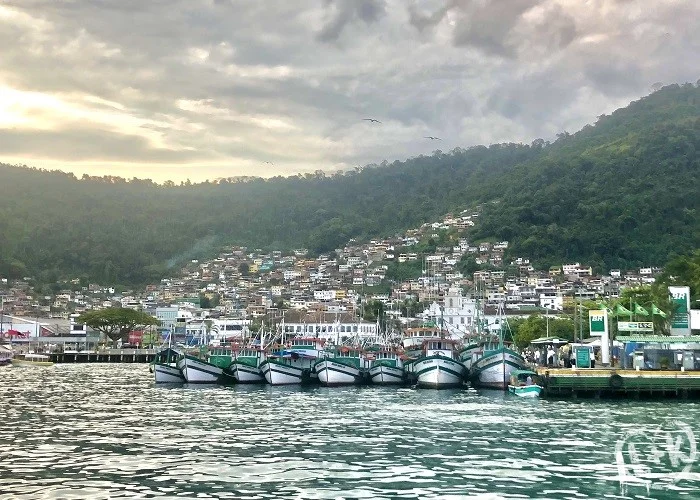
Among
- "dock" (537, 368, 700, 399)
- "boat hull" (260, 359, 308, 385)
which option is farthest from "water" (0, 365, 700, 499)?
"boat hull" (260, 359, 308, 385)

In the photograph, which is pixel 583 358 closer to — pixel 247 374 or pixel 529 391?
pixel 529 391

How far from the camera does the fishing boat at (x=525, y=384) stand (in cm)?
4809

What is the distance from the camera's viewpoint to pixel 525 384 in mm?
50844

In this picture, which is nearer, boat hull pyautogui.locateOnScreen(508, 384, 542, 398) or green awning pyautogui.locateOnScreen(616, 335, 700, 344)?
boat hull pyautogui.locateOnScreen(508, 384, 542, 398)

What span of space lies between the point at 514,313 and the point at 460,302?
8.43 metres

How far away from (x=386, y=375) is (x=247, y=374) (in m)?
10.3

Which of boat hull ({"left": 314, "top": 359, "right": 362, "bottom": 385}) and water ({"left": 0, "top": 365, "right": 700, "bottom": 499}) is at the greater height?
boat hull ({"left": 314, "top": 359, "right": 362, "bottom": 385})

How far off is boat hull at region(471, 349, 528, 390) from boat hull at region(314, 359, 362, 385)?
9.35 m

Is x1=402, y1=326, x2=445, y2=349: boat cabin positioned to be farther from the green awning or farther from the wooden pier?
the wooden pier

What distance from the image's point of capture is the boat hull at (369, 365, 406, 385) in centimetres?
6253

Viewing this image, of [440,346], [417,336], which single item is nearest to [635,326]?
[440,346]

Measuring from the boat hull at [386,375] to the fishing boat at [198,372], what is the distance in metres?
11.6

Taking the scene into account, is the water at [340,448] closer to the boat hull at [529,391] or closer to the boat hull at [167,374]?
the boat hull at [529,391]

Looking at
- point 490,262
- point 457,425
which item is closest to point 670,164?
point 490,262
